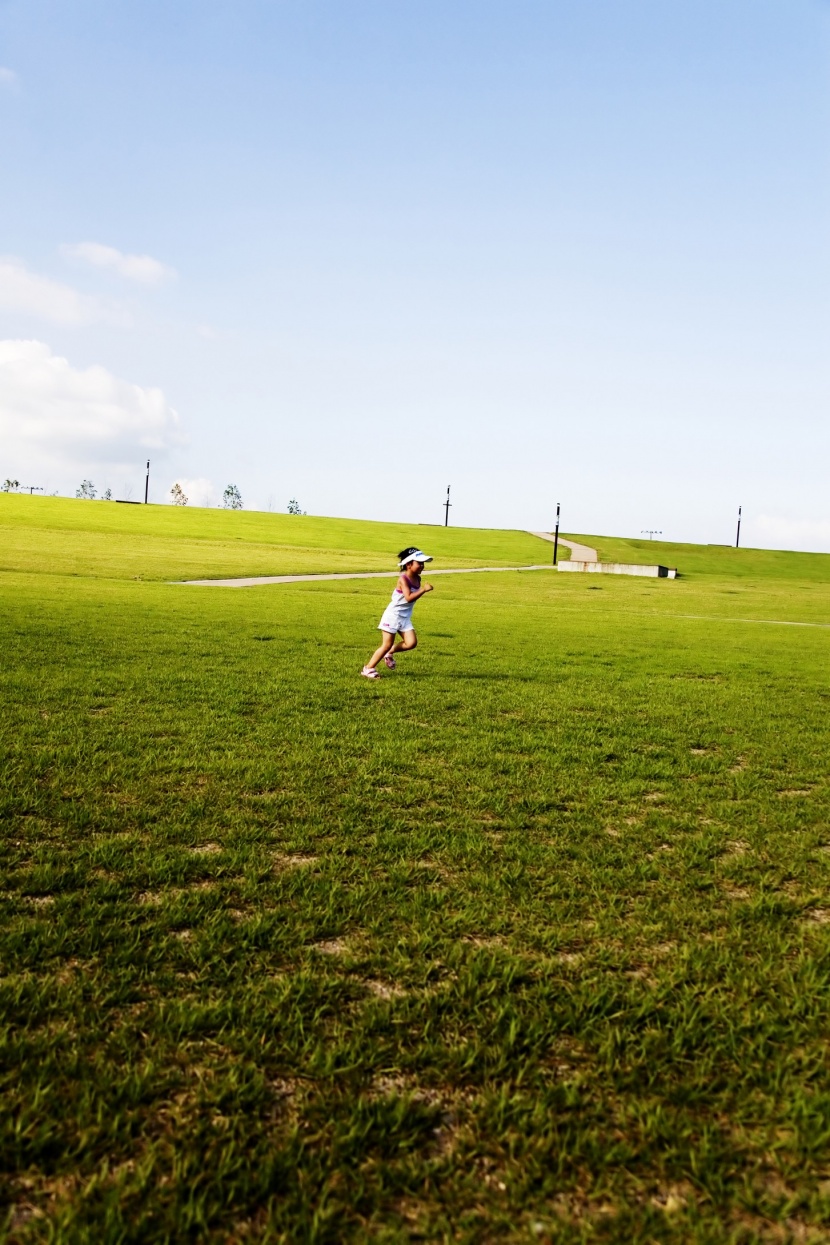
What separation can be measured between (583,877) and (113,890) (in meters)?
2.59

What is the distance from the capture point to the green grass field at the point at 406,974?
7.78 feet

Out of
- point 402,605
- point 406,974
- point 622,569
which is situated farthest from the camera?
point 622,569

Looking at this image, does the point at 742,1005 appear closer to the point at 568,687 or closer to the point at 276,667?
the point at 568,687

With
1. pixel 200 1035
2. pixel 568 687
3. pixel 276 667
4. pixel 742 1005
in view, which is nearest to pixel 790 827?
pixel 742 1005

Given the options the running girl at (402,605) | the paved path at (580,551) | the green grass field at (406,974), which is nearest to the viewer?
the green grass field at (406,974)

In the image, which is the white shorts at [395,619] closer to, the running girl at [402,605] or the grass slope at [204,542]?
the running girl at [402,605]

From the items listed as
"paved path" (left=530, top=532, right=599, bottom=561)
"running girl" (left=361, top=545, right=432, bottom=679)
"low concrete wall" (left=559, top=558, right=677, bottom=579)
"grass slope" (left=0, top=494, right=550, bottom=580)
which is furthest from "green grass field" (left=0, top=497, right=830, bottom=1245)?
"paved path" (left=530, top=532, right=599, bottom=561)

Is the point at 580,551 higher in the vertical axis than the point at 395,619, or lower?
higher

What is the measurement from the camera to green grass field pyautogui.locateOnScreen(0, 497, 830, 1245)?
7.78 feet

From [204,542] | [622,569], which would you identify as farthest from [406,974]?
[204,542]

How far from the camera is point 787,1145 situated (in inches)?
102

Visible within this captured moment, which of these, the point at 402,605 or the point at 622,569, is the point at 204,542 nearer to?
the point at 622,569

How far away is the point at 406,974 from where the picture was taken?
11.4 feet

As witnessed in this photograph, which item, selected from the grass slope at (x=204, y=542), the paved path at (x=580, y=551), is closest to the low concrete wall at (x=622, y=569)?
the grass slope at (x=204, y=542)
